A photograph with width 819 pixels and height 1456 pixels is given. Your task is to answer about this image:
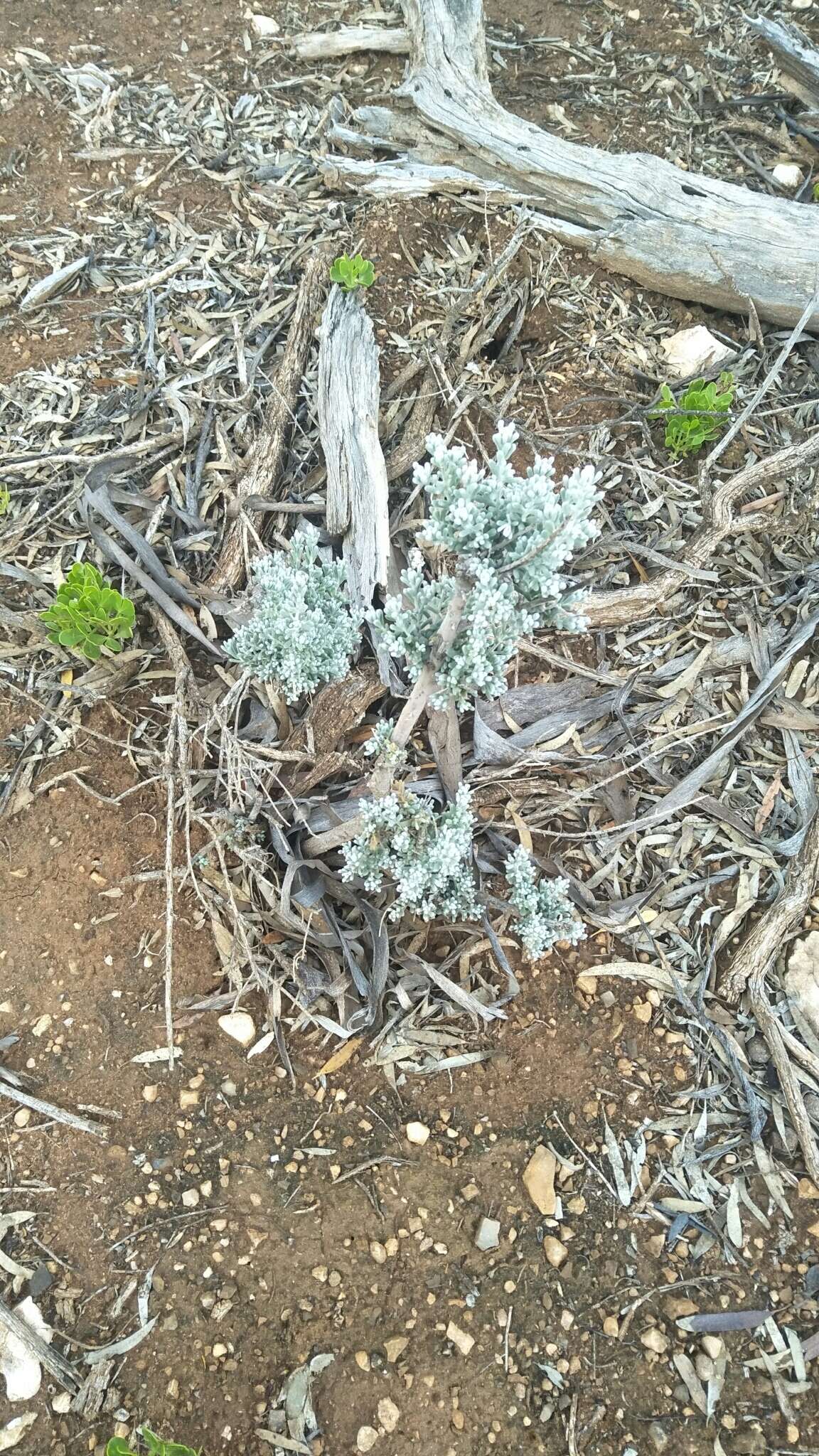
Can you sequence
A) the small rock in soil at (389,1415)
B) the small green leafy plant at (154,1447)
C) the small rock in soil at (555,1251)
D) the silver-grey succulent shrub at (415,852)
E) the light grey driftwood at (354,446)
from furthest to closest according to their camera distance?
the light grey driftwood at (354,446) < the silver-grey succulent shrub at (415,852) < the small rock in soil at (555,1251) < the small rock in soil at (389,1415) < the small green leafy plant at (154,1447)

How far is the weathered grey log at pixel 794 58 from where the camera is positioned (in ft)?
13.9

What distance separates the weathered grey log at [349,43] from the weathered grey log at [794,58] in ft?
5.42

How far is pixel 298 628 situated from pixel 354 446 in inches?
32.4

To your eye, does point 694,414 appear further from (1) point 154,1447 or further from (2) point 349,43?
(1) point 154,1447

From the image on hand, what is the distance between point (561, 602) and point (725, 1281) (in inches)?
→ 64.6

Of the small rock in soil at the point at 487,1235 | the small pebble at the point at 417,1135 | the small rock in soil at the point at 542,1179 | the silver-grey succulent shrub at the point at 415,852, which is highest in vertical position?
the silver-grey succulent shrub at the point at 415,852

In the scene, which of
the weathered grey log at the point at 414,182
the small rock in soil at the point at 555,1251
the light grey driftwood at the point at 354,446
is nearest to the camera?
the small rock in soil at the point at 555,1251

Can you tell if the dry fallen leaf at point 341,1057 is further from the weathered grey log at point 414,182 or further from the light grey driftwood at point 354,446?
the weathered grey log at point 414,182

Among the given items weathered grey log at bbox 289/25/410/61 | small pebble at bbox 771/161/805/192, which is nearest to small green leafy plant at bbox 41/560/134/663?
weathered grey log at bbox 289/25/410/61

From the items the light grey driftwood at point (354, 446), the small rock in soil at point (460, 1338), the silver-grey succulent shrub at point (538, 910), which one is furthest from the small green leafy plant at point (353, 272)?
the small rock in soil at point (460, 1338)

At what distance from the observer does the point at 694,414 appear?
124 inches

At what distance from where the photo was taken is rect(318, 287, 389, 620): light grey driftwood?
9.41 feet

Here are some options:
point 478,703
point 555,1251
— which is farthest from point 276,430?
point 555,1251

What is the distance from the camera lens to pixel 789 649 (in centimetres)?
294
